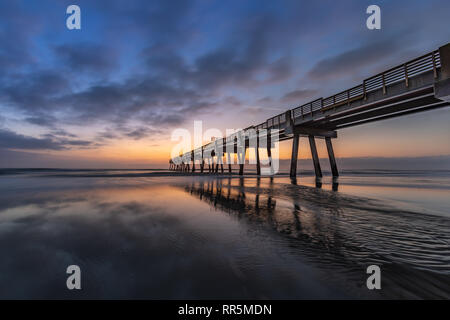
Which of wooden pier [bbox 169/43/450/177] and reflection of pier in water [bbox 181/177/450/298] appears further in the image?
wooden pier [bbox 169/43/450/177]

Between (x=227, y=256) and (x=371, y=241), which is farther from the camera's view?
(x=371, y=241)

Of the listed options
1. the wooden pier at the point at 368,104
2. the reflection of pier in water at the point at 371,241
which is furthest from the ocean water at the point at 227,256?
the wooden pier at the point at 368,104

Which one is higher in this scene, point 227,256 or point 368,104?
point 368,104

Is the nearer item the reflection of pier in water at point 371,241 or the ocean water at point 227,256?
the ocean water at point 227,256

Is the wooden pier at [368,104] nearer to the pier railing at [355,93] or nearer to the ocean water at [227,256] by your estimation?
the pier railing at [355,93]

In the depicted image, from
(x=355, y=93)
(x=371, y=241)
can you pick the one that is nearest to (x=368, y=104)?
(x=355, y=93)

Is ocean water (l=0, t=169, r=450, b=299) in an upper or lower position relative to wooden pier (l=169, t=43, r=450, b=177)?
lower

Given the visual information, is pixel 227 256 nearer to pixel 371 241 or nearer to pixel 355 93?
pixel 371 241

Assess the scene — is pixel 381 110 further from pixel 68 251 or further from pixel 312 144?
pixel 68 251

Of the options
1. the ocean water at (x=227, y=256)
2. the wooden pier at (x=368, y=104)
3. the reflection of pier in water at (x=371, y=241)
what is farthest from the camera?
the wooden pier at (x=368, y=104)

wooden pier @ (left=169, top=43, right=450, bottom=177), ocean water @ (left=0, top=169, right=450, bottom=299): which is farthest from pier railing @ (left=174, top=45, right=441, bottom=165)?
ocean water @ (left=0, top=169, right=450, bottom=299)

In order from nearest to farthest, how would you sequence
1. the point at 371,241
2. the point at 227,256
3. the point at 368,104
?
the point at 227,256, the point at 371,241, the point at 368,104

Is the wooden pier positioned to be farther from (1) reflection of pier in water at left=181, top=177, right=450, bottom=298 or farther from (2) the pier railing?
(1) reflection of pier in water at left=181, top=177, right=450, bottom=298
